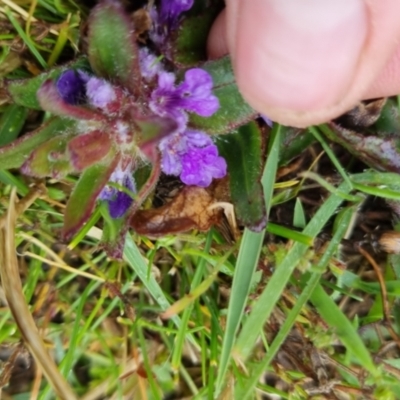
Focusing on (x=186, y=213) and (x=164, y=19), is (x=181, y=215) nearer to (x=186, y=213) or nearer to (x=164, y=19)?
(x=186, y=213)

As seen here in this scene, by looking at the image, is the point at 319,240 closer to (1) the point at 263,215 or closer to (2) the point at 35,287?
(1) the point at 263,215

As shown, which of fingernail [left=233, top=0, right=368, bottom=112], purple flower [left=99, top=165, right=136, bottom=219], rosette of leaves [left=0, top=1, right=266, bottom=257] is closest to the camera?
fingernail [left=233, top=0, right=368, bottom=112]

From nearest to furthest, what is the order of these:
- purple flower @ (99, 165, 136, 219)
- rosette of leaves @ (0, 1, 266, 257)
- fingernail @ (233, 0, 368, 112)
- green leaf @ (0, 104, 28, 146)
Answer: fingernail @ (233, 0, 368, 112), rosette of leaves @ (0, 1, 266, 257), purple flower @ (99, 165, 136, 219), green leaf @ (0, 104, 28, 146)

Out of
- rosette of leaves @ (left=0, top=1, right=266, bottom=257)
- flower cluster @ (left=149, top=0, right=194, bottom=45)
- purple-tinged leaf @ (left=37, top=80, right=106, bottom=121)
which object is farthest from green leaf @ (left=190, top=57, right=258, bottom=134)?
purple-tinged leaf @ (left=37, top=80, right=106, bottom=121)

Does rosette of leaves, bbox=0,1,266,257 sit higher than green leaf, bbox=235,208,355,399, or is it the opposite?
rosette of leaves, bbox=0,1,266,257


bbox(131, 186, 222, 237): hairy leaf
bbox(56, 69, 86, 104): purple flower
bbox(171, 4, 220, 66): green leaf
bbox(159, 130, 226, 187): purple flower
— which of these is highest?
bbox(171, 4, 220, 66): green leaf

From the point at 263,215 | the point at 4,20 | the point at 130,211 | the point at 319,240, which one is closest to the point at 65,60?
the point at 4,20

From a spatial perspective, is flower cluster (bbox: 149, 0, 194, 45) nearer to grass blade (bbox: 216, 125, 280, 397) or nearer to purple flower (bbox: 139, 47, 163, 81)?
purple flower (bbox: 139, 47, 163, 81)
